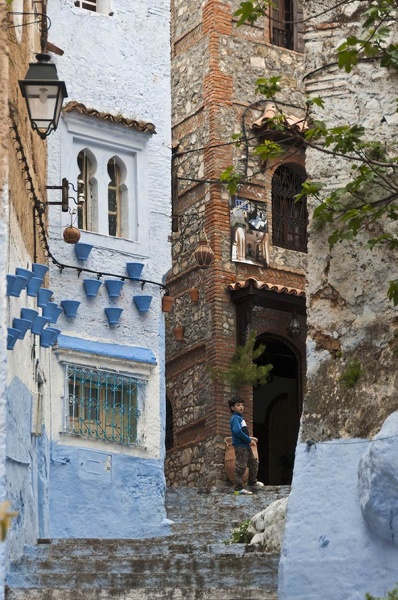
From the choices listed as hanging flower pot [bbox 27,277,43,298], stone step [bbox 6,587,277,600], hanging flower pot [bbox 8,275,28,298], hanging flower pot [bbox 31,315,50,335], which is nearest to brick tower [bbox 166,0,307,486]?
hanging flower pot [bbox 31,315,50,335]

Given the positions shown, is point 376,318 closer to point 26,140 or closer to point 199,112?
point 26,140

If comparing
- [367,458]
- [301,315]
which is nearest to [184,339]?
[301,315]

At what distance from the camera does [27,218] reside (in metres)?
15.5

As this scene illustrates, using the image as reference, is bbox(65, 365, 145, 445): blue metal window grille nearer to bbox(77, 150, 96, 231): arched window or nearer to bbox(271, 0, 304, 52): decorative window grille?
bbox(77, 150, 96, 231): arched window

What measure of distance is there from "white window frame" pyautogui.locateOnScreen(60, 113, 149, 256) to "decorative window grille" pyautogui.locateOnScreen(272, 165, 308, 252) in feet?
20.7

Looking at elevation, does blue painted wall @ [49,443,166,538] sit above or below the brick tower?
below

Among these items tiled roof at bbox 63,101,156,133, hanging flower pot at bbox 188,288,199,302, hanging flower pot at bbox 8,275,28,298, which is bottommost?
hanging flower pot at bbox 8,275,28,298

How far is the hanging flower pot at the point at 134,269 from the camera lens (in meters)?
21.0

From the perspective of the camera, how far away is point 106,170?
21484mm

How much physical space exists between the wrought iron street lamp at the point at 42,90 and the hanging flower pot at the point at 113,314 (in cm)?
726

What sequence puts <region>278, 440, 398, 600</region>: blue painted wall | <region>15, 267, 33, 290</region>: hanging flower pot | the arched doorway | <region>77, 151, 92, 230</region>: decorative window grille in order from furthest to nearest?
1. the arched doorway
2. <region>77, 151, 92, 230</region>: decorative window grille
3. <region>15, 267, 33, 290</region>: hanging flower pot
4. <region>278, 440, 398, 600</region>: blue painted wall

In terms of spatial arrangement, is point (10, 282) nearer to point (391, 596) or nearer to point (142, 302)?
point (391, 596)

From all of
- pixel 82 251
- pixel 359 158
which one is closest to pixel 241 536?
pixel 359 158

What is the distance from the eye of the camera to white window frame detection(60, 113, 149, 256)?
21078 millimetres
